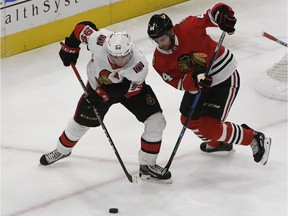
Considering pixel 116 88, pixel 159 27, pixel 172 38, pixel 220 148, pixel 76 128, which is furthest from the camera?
pixel 220 148

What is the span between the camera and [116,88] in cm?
500

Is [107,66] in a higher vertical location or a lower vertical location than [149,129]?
higher

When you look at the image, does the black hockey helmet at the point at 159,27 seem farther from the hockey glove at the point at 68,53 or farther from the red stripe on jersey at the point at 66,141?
the red stripe on jersey at the point at 66,141

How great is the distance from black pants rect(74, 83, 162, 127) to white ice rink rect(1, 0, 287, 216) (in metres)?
0.34

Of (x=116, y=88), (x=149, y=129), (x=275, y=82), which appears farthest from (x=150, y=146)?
Answer: (x=275, y=82)

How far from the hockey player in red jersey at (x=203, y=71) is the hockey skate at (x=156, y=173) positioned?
0.28m

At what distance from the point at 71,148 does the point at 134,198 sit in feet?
1.75

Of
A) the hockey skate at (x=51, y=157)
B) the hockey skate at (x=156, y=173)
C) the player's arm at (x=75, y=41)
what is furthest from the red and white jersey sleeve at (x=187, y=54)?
the hockey skate at (x=51, y=157)

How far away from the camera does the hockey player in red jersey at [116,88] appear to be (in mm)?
4906

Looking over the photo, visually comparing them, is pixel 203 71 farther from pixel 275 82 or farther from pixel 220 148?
pixel 275 82

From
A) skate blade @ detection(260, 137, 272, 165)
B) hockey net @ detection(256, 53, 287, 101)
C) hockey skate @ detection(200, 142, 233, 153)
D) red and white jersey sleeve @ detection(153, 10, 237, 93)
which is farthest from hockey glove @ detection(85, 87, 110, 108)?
hockey net @ detection(256, 53, 287, 101)

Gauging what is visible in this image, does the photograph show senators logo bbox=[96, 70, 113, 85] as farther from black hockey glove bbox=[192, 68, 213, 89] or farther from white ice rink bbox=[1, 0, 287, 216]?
white ice rink bbox=[1, 0, 287, 216]

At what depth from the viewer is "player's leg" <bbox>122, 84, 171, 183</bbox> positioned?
5078mm

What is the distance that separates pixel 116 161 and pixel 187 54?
0.85 m
